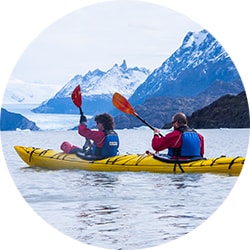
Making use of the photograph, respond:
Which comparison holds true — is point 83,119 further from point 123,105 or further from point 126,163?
point 126,163

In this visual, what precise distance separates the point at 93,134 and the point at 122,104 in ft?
1.55

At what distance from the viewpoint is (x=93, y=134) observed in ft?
23.9

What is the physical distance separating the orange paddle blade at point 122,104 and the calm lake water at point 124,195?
15 cm

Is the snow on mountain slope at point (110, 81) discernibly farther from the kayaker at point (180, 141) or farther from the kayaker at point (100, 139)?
the kayaker at point (180, 141)

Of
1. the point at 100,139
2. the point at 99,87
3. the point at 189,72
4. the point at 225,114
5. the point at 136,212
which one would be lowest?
the point at 136,212

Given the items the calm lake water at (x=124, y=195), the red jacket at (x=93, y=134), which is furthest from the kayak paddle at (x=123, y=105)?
the red jacket at (x=93, y=134)

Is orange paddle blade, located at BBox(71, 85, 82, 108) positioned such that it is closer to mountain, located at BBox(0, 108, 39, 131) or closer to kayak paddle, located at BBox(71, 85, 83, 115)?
kayak paddle, located at BBox(71, 85, 83, 115)

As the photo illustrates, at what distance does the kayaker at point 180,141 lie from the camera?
709cm

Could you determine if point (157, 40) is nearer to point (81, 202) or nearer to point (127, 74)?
point (127, 74)

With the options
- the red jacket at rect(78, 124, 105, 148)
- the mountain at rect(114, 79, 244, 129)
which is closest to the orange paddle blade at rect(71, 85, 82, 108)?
the red jacket at rect(78, 124, 105, 148)

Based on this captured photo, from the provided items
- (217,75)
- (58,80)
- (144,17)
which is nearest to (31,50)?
(58,80)

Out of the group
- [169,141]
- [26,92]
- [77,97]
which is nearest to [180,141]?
[169,141]

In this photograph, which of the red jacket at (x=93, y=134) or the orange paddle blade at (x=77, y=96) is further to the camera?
the red jacket at (x=93, y=134)

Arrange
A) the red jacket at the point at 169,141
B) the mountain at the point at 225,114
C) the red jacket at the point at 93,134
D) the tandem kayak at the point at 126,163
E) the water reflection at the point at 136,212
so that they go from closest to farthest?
the water reflection at the point at 136,212 < the mountain at the point at 225,114 < the red jacket at the point at 93,134 < the red jacket at the point at 169,141 < the tandem kayak at the point at 126,163
